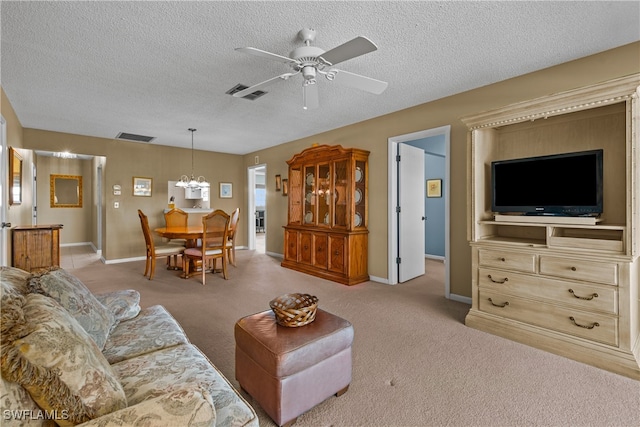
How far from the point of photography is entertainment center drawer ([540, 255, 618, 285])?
7.24ft

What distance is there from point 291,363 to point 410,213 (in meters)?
3.58

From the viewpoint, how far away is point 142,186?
640 cm

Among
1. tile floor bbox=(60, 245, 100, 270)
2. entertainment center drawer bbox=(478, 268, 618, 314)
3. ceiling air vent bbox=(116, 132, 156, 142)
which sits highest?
ceiling air vent bbox=(116, 132, 156, 142)

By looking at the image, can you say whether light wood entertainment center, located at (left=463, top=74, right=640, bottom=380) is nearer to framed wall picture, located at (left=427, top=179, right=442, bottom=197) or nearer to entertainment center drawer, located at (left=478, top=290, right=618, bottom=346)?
entertainment center drawer, located at (left=478, top=290, right=618, bottom=346)

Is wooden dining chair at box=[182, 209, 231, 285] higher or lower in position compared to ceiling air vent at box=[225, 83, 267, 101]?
lower

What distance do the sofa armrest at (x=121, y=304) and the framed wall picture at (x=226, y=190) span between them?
18.0ft

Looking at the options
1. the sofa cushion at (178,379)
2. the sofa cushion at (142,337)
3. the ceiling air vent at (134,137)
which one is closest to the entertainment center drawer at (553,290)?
the sofa cushion at (178,379)

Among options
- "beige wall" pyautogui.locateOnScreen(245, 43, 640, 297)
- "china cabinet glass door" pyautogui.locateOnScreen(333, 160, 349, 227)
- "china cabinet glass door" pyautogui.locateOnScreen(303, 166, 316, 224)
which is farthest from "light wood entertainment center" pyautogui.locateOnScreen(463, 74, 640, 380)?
"china cabinet glass door" pyautogui.locateOnScreen(303, 166, 316, 224)

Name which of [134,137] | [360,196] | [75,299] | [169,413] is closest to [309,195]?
[360,196]

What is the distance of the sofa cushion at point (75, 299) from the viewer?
1522mm

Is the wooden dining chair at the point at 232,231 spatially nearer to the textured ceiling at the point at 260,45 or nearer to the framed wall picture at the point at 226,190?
the textured ceiling at the point at 260,45

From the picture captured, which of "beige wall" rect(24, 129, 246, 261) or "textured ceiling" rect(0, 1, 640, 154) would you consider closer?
"textured ceiling" rect(0, 1, 640, 154)

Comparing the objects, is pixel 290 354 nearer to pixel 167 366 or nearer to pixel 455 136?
pixel 167 366

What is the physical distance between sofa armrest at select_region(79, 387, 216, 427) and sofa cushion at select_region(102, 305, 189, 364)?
71cm
